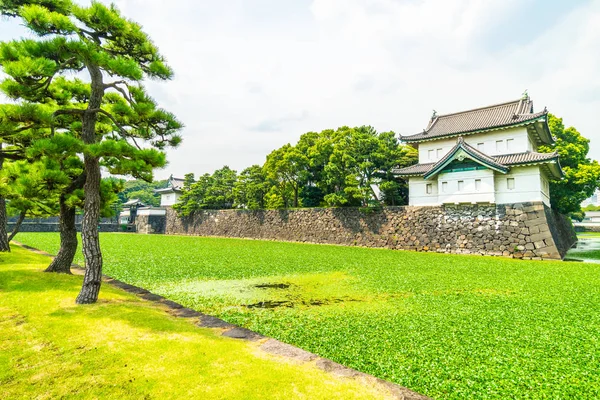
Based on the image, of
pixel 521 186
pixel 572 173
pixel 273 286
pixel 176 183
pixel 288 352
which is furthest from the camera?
pixel 176 183

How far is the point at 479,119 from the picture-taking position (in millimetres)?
16078

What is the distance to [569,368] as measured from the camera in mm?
2885

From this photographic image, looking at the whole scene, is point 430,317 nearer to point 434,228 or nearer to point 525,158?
point 434,228

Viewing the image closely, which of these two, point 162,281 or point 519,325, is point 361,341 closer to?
point 519,325

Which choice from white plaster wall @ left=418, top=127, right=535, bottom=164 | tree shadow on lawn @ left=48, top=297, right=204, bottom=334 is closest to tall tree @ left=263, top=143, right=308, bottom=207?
white plaster wall @ left=418, top=127, right=535, bottom=164

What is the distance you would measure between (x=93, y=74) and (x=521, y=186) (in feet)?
51.3

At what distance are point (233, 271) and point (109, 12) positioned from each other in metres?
6.45

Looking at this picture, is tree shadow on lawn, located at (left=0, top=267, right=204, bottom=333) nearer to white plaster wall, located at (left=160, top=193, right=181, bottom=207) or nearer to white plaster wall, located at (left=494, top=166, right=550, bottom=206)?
white plaster wall, located at (left=494, top=166, right=550, bottom=206)

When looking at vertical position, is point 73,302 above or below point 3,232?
below

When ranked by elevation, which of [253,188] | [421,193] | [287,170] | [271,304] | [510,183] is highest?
[287,170]

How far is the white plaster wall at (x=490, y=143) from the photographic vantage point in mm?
14188

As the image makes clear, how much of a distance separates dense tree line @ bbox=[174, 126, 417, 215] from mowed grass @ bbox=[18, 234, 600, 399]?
Result: 928 cm

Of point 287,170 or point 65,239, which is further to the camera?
point 287,170

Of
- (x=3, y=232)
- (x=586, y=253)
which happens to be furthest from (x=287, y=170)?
(x=586, y=253)
